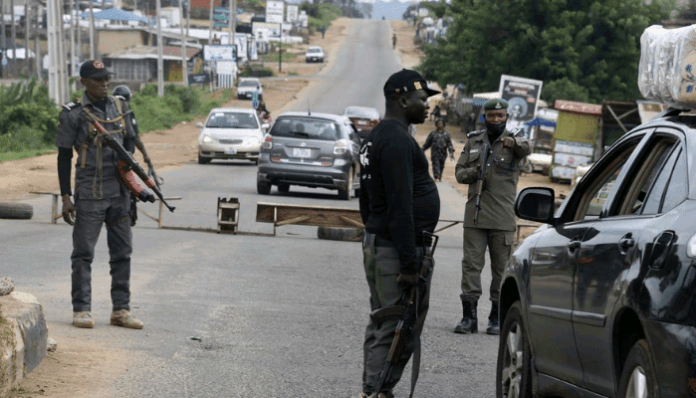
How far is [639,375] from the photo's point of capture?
4012 mm

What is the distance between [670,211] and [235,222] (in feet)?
42.0

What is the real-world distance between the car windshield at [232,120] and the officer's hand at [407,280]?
2774 centimetres

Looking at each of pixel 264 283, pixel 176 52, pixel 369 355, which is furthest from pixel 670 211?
pixel 176 52

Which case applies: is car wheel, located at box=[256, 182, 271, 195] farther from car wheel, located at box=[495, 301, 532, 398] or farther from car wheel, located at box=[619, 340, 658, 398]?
car wheel, located at box=[619, 340, 658, 398]

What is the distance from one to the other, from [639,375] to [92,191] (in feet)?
17.7

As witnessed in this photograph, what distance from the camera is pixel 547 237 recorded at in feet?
18.5

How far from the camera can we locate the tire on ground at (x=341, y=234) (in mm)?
16531

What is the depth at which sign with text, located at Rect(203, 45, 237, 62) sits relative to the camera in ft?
253

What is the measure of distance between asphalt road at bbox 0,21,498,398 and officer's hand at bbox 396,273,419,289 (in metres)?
1.23

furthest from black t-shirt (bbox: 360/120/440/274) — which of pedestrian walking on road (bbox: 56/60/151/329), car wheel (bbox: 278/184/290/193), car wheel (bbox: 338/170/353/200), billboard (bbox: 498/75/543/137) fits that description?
billboard (bbox: 498/75/543/137)

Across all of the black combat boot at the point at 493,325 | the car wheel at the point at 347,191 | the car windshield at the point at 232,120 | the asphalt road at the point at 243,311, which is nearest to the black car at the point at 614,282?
the asphalt road at the point at 243,311

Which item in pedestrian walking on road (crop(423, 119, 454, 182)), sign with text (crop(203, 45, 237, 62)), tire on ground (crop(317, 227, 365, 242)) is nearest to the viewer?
tire on ground (crop(317, 227, 365, 242))

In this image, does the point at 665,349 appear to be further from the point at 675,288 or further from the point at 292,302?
the point at 292,302

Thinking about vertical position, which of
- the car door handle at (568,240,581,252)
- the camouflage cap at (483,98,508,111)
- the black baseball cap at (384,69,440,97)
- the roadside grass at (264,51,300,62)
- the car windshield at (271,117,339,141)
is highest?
the black baseball cap at (384,69,440,97)
